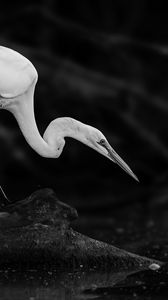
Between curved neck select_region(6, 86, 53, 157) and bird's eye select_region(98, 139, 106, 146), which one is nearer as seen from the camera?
bird's eye select_region(98, 139, 106, 146)

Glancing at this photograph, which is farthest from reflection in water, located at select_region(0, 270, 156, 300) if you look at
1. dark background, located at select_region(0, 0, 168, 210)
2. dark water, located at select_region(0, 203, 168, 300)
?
dark background, located at select_region(0, 0, 168, 210)

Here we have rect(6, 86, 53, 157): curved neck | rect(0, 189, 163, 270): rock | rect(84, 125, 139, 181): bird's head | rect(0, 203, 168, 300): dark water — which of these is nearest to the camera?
rect(0, 203, 168, 300): dark water

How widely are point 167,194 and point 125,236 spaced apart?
7.05 feet

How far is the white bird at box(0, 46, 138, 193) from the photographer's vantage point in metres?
5.74

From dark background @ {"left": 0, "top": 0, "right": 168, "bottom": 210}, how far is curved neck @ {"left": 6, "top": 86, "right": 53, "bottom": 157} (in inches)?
103

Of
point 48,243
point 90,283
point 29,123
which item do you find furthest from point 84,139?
point 90,283

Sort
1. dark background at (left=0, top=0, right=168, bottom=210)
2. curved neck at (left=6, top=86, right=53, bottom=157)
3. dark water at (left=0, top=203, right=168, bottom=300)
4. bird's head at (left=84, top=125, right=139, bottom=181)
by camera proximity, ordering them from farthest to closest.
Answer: dark background at (left=0, top=0, right=168, bottom=210) → curved neck at (left=6, top=86, right=53, bottom=157) → bird's head at (left=84, top=125, right=139, bottom=181) → dark water at (left=0, top=203, right=168, bottom=300)

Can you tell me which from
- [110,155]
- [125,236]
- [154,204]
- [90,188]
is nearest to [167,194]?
[154,204]

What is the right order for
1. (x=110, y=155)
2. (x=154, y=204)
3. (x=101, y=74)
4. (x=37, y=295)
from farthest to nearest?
(x=101, y=74) → (x=154, y=204) → (x=110, y=155) → (x=37, y=295)

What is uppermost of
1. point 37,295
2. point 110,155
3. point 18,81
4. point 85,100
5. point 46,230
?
point 85,100

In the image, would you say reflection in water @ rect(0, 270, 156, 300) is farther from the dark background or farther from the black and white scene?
the dark background

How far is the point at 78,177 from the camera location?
9383 mm

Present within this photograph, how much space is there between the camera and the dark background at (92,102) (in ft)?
29.9

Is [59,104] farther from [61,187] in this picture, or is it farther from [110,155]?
[110,155]
